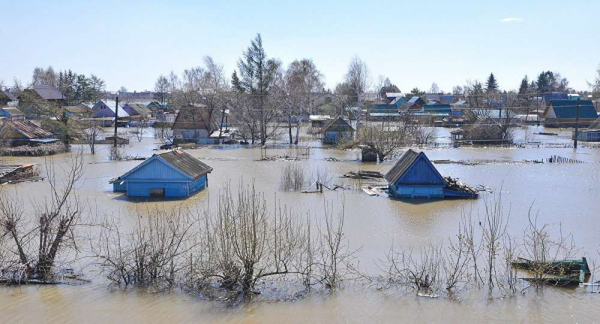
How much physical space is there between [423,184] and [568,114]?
46.5 m

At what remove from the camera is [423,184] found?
21.0 m

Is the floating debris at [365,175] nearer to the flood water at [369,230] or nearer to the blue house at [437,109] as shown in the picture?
the flood water at [369,230]

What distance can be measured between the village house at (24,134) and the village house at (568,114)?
166 ft

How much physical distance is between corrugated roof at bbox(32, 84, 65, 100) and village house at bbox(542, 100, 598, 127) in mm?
59591

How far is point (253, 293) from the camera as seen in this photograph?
34.8ft

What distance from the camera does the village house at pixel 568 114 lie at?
5727 centimetres

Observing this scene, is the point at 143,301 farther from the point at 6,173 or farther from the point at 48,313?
the point at 6,173

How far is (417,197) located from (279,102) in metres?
31.2

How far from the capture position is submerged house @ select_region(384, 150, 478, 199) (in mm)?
20922

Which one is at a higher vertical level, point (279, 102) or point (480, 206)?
point (279, 102)

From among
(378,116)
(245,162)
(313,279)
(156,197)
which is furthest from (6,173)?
(378,116)

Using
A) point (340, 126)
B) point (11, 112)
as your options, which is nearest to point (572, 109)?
point (340, 126)

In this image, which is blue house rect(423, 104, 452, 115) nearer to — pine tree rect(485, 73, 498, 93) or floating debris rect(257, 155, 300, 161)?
pine tree rect(485, 73, 498, 93)

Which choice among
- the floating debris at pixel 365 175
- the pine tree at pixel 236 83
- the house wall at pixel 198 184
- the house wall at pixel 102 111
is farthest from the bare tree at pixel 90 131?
the house wall at pixel 102 111
